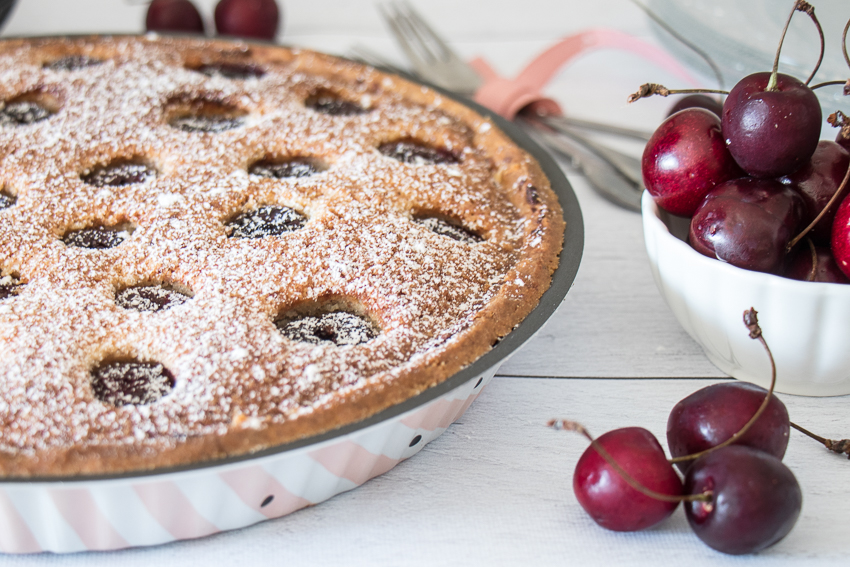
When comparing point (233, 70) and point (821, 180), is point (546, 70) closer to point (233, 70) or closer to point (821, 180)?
point (233, 70)

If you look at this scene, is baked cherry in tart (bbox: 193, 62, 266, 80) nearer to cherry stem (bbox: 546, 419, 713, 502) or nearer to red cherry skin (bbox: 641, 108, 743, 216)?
red cherry skin (bbox: 641, 108, 743, 216)

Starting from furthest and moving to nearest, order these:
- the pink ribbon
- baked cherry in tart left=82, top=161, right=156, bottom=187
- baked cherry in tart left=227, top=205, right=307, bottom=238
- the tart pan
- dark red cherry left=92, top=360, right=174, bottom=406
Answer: the pink ribbon
baked cherry in tart left=82, top=161, right=156, bottom=187
baked cherry in tart left=227, top=205, right=307, bottom=238
dark red cherry left=92, top=360, right=174, bottom=406
the tart pan

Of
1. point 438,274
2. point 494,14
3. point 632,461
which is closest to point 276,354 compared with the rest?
point 438,274

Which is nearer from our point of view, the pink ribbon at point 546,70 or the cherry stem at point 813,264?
the cherry stem at point 813,264

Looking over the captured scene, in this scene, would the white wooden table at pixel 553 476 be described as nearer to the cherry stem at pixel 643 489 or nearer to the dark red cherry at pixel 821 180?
the cherry stem at pixel 643 489

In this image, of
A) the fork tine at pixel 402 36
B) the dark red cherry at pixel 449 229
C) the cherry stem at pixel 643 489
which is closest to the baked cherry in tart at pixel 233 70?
the fork tine at pixel 402 36

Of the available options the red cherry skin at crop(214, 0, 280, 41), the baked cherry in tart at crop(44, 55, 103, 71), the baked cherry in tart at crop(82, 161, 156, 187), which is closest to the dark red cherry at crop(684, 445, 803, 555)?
the baked cherry in tart at crop(82, 161, 156, 187)
